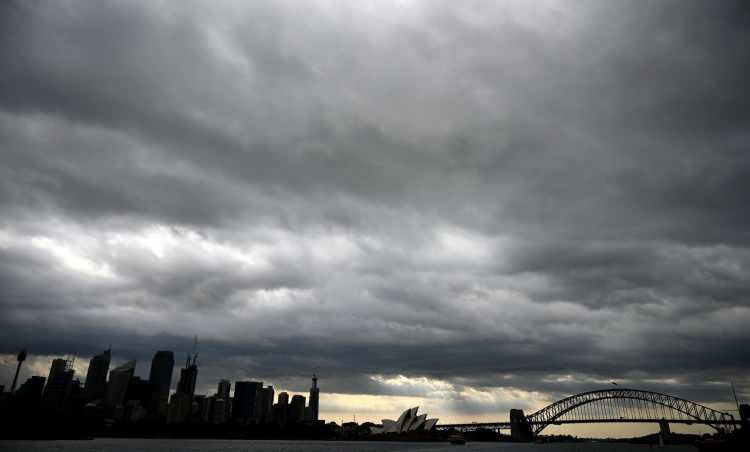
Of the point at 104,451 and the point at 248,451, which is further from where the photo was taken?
the point at 248,451

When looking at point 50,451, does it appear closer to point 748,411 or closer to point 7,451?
point 7,451

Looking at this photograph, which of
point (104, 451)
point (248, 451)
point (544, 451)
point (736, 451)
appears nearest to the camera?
point (736, 451)

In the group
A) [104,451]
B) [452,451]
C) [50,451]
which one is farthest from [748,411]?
[50,451]

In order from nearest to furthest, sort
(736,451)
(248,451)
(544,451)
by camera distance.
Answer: (736,451) < (248,451) < (544,451)

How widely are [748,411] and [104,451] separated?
585ft

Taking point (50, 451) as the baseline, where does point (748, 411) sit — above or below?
above

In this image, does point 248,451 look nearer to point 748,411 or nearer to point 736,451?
point 736,451

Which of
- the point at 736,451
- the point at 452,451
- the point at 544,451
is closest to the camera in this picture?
the point at 736,451

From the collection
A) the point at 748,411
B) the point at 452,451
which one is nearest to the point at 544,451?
the point at 452,451

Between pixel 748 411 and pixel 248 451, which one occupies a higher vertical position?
pixel 748 411

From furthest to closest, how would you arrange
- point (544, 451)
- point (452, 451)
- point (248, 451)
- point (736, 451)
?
point (544, 451) → point (452, 451) → point (248, 451) → point (736, 451)

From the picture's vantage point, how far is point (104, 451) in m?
134

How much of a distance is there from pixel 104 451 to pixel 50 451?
12.9 meters

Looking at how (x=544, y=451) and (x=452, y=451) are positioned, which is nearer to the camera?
(x=452, y=451)
